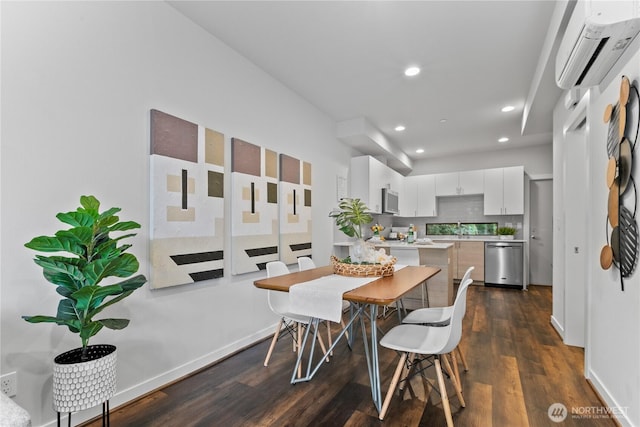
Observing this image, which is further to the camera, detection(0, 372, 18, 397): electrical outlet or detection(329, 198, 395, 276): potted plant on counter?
detection(329, 198, 395, 276): potted plant on counter

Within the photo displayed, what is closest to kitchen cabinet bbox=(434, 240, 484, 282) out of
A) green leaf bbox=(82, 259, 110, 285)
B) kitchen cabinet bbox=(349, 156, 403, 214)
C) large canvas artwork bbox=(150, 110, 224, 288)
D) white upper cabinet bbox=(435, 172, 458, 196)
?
white upper cabinet bbox=(435, 172, 458, 196)

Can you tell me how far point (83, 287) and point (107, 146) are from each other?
93cm

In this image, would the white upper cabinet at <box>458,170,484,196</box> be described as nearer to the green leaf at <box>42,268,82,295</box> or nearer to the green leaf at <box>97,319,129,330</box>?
the green leaf at <box>97,319,129,330</box>

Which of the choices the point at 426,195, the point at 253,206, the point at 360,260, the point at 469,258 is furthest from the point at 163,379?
the point at 426,195

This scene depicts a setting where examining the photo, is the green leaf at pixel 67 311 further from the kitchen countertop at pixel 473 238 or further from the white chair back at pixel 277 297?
the kitchen countertop at pixel 473 238

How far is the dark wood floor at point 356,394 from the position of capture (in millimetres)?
1824

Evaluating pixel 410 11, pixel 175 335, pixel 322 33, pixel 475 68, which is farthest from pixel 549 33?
pixel 175 335

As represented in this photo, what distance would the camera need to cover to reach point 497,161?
21.4 ft

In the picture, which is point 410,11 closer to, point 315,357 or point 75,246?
point 75,246

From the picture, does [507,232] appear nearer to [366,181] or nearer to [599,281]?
[366,181]

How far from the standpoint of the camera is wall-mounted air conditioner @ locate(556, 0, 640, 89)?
1519 mm

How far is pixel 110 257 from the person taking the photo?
1.54 meters

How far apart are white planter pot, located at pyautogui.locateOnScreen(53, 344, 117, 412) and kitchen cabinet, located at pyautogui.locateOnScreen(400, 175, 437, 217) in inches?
244

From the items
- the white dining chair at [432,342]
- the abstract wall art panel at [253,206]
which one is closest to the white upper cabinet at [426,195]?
the abstract wall art panel at [253,206]
